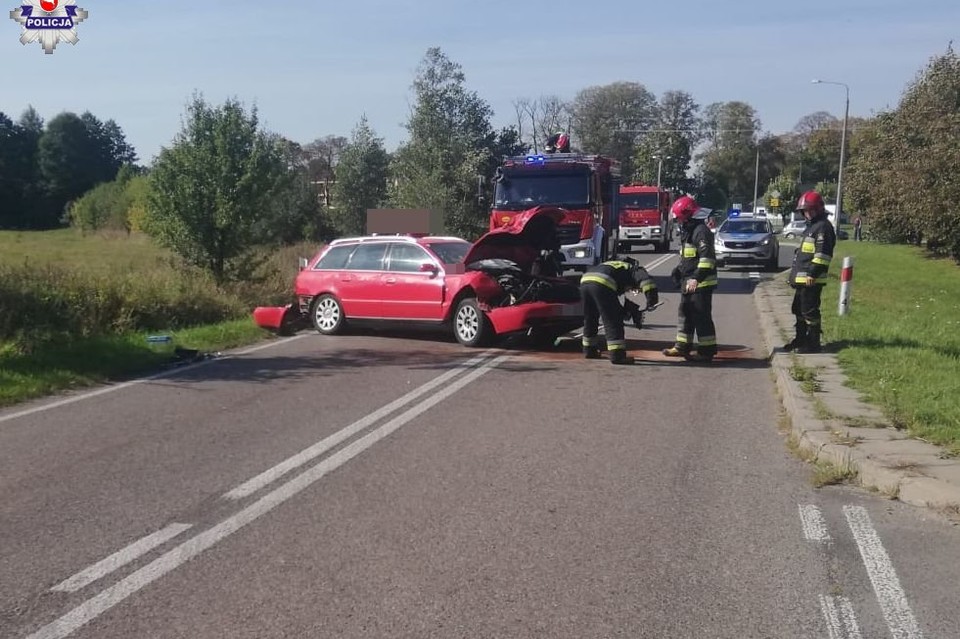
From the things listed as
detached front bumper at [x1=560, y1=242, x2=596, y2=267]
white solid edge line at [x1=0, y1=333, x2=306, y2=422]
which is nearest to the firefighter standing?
white solid edge line at [x1=0, y1=333, x2=306, y2=422]

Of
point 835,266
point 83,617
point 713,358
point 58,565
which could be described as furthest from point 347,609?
point 835,266

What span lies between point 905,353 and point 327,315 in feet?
27.5

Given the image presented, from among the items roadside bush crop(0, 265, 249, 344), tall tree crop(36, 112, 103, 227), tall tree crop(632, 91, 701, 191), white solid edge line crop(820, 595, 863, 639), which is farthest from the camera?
tall tree crop(36, 112, 103, 227)

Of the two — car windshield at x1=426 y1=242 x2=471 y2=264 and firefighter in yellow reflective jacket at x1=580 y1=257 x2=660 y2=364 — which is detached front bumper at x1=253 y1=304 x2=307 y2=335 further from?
firefighter in yellow reflective jacket at x1=580 y1=257 x2=660 y2=364

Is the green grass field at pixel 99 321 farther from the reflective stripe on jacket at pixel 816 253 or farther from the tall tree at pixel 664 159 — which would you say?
the tall tree at pixel 664 159

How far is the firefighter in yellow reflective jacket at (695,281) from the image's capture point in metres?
10.9

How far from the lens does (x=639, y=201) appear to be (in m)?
38.8

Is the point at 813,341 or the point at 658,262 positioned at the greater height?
the point at 813,341

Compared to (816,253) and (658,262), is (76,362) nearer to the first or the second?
(816,253)

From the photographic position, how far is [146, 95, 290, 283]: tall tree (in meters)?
20.6

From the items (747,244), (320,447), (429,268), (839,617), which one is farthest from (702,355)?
(747,244)

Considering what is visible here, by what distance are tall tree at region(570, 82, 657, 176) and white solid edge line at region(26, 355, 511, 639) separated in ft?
247

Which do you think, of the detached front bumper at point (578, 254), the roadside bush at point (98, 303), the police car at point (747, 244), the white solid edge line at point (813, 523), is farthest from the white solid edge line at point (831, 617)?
the police car at point (747, 244)

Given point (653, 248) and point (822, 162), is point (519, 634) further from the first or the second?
point (822, 162)
